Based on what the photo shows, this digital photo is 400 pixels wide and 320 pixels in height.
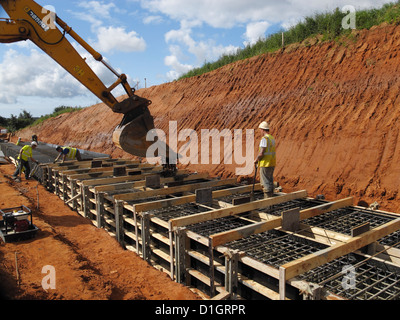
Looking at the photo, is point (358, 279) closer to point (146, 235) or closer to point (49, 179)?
point (146, 235)

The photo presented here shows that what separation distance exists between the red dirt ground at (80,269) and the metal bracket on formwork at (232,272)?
0.83 metres

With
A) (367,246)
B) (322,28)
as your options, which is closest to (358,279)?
(367,246)

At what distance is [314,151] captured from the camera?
27.4 feet

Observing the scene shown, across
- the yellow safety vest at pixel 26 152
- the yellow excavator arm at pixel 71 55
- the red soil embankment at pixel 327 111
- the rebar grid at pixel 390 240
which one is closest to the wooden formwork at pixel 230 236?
the rebar grid at pixel 390 240

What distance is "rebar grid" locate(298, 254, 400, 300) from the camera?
2984 mm

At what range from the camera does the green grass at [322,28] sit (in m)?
9.71

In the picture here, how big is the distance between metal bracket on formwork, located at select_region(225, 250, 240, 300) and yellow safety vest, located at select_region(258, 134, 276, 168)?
115 inches

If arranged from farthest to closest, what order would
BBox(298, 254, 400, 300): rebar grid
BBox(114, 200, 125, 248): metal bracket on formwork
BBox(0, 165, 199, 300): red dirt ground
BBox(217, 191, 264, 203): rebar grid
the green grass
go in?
the green grass → BBox(217, 191, 264, 203): rebar grid → BBox(114, 200, 125, 248): metal bracket on formwork → BBox(0, 165, 199, 300): red dirt ground → BBox(298, 254, 400, 300): rebar grid

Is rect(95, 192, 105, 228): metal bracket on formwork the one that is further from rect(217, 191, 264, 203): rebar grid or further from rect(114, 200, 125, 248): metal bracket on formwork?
rect(217, 191, 264, 203): rebar grid

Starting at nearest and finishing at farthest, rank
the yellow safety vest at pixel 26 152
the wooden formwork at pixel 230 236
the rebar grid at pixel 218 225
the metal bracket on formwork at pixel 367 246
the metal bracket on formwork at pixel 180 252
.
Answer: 1. the wooden formwork at pixel 230 236
2. the metal bracket on formwork at pixel 367 246
3. the metal bracket on formwork at pixel 180 252
4. the rebar grid at pixel 218 225
5. the yellow safety vest at pixel 26 152

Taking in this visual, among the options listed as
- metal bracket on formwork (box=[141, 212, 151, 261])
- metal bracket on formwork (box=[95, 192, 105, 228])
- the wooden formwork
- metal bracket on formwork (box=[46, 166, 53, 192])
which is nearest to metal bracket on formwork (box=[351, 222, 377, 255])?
the wooden formwork

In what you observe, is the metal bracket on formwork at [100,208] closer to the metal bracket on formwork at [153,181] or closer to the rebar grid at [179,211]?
the metal bracket on formwork at [153,181]
